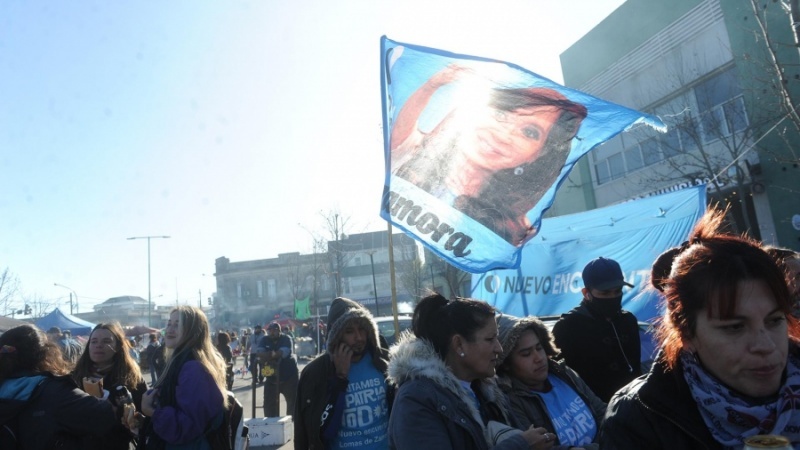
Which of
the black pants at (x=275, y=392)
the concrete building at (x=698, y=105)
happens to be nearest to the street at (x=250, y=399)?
the black pants at (x=275, y=392)

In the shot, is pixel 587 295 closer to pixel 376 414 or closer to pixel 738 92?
pixel 376 414

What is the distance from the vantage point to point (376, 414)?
11.5 feet

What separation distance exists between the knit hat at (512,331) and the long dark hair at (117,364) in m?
2.99

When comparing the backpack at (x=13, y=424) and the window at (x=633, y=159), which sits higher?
the window at (x=633, y=159)

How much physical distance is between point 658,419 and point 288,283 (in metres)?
65.4

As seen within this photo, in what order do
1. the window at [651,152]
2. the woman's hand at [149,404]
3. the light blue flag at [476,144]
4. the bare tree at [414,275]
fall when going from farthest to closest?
the bare tree at [414,275]
the window at [651,152]
the light blue flag at [476,144]
the woman's hand at [149,404]

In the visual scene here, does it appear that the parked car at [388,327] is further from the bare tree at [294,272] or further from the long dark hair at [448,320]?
the bare tree at [294,272]

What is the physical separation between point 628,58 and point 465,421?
599 inches

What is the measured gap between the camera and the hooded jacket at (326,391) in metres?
3.36

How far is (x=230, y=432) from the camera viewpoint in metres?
3.43

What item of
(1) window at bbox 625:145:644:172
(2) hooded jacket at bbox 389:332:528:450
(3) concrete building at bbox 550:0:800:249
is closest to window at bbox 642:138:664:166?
(3) concrete building at bbox 550:0:800:249

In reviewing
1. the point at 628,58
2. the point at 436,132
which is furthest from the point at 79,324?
the point at 628,58

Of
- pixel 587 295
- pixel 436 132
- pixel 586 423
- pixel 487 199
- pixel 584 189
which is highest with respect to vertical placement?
pixel 584 189

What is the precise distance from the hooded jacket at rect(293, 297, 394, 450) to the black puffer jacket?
2.15m
